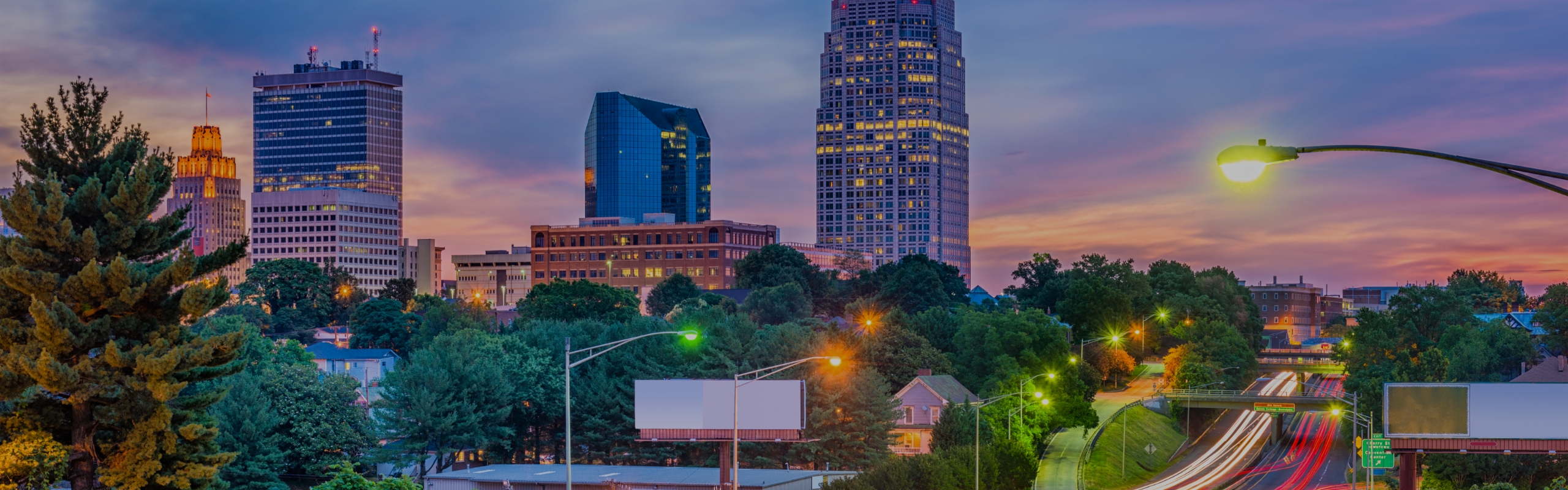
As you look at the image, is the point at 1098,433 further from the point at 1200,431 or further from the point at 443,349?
the point at 443,349

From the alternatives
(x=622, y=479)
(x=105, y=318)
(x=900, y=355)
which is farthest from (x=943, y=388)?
(x=105, y=318)

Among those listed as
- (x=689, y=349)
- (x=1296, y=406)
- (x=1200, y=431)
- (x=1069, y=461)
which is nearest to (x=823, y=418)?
(x=689, y=349)

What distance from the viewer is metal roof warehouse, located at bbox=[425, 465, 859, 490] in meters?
67.8

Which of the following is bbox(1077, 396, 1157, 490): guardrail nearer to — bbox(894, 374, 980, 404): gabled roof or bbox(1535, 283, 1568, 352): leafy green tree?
bbox(894, 374, 980, 404): gabled roof

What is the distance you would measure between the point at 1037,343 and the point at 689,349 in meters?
43.0

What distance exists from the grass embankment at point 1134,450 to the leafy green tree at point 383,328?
324 ft

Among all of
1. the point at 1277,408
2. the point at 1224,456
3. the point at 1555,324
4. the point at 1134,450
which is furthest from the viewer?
the point at 1555,324

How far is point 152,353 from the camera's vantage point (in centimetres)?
4416

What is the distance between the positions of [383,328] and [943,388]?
9994cm

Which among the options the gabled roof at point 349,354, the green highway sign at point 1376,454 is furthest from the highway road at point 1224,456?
the gabled roof at point 349,354

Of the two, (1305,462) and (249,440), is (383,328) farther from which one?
(1305,462)

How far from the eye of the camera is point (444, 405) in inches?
3255

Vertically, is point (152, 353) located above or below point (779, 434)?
above

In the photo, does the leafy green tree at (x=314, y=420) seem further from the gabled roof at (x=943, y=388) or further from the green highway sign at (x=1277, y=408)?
the green highway sign at (x=1277, y=408)
